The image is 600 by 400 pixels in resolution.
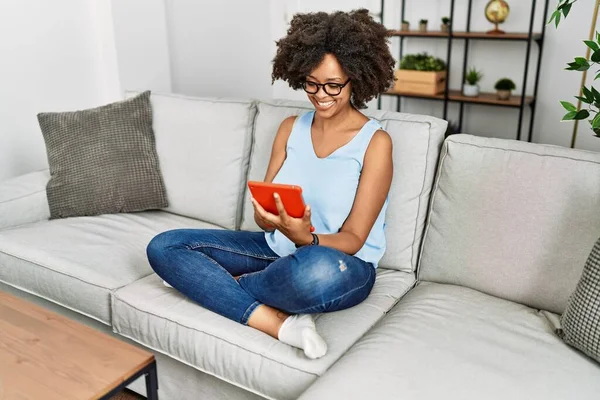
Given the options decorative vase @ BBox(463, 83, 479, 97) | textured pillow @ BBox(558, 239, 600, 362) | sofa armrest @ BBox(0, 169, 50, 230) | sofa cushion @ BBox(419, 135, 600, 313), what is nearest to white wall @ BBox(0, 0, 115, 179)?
sofa armrest @ BBox(0, 169, 50, 230)

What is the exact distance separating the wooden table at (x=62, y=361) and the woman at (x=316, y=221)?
0.29 meters

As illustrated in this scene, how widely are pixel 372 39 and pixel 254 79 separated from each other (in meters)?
2.75

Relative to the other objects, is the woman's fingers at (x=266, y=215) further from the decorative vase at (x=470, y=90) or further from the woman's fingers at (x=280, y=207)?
the decorative vase at (x=470, y=90)

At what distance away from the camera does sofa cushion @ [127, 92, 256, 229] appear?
6.72 ft

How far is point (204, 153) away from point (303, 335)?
39.5 inches

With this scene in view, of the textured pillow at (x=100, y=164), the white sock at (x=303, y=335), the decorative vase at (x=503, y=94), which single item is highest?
the decorative vase at (x=503, y=94)

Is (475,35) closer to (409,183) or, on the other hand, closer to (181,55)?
(181,55)

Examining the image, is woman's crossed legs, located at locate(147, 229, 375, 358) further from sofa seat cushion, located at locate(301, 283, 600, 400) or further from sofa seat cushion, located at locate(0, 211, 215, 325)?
sofa seat cushion, located at locate(0, 211, 215, 325)

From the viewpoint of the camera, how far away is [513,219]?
1.52 meters

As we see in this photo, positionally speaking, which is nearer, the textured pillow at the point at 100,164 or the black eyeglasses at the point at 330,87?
the black eyeglasses at the point at 330,87

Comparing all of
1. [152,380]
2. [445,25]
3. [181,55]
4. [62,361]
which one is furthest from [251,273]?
[445,25]

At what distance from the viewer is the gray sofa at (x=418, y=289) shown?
121 centimetres

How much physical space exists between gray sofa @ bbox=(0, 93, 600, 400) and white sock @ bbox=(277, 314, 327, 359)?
0.02 metres

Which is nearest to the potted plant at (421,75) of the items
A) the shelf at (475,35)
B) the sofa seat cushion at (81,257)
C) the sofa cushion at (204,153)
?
the shelf at (475,35)
